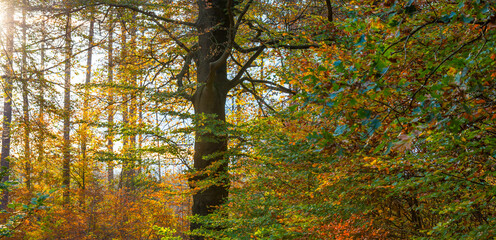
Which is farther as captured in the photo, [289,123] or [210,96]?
[210,96]

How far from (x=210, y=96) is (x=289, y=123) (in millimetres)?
3204

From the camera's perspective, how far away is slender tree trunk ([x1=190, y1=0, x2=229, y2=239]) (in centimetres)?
698

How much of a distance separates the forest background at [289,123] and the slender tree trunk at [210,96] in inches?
1.2

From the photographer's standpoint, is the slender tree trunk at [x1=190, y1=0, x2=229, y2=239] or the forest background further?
the slender tree trunk at [x1=190, y1=0, x2=229, y2=239]

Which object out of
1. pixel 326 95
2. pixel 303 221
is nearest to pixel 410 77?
pixel 326 95

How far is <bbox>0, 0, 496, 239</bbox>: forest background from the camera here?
1.95 metres

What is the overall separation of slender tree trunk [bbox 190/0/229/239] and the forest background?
31mm

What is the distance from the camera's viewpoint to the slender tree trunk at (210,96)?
6.98 meters

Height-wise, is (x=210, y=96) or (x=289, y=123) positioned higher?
(x=210, y=96)

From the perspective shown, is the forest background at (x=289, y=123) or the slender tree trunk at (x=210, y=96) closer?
the forest background at (x=289, y=123)

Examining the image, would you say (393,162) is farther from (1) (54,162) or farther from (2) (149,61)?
(1) (54,162)

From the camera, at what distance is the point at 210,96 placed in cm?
731

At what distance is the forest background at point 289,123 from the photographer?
1948mm

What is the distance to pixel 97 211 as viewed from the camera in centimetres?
915
